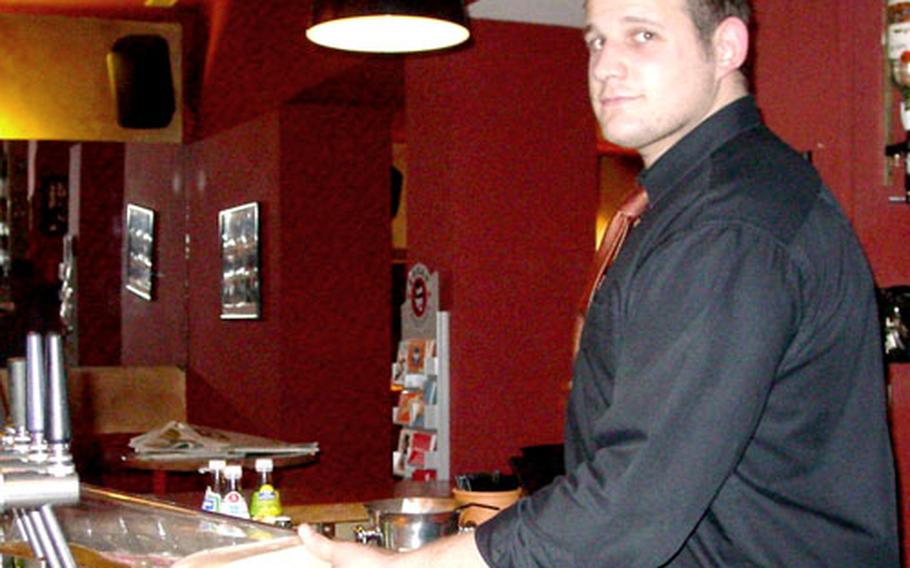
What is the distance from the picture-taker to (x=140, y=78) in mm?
7961

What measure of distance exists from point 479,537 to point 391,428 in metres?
5.83

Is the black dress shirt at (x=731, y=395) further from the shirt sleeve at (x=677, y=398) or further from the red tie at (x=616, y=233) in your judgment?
the red tie at (x=616, y=233)

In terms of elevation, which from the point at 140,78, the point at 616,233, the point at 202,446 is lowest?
the point at 202,446

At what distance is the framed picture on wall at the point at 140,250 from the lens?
27.9 feet

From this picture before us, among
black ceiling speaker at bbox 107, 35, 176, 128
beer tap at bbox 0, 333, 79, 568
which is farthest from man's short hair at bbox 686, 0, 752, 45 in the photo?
black ceiling speaker at bbox 107, 35, 176, 128

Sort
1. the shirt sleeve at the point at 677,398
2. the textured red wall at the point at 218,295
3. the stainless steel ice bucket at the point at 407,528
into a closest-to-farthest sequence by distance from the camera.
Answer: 1. the shirt sleeve at the point at 677,398
2. the stainless steel ice bucket at the point at 407,528
3. the textured red wall at the point at 218,295

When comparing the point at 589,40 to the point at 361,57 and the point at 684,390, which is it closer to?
the point at 684,390

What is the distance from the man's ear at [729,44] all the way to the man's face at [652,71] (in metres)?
0.01

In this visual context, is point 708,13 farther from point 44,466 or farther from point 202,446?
point 202,446

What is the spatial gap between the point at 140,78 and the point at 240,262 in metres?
1.41

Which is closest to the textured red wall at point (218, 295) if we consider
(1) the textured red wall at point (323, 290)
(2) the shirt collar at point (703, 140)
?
(1) the textured red wall at point (323, 290)

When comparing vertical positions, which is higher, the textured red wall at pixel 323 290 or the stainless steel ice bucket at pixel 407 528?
the textured red wall at pixel 323 290

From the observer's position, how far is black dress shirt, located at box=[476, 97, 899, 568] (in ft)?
4.35

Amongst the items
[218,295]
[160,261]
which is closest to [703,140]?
[218,295]
